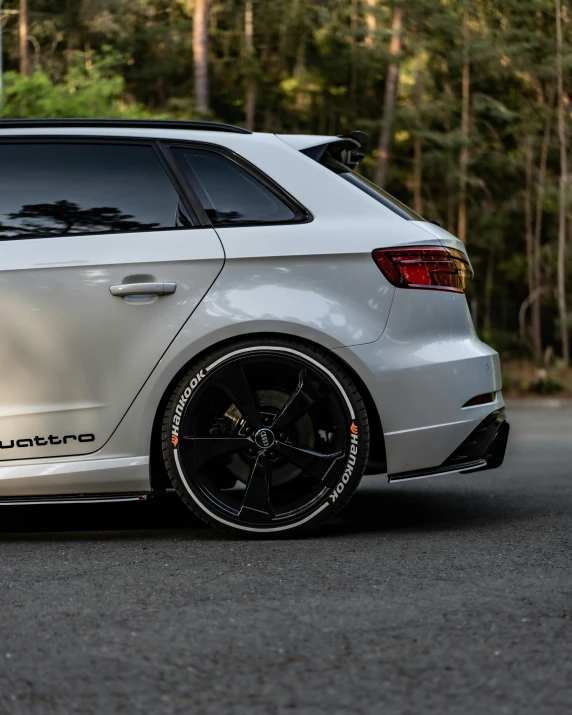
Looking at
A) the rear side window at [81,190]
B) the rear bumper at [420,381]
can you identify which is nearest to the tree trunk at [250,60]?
the rear side window at [81,190]

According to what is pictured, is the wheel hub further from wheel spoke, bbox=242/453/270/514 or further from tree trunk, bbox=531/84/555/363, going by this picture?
tree trunk, bbox=531/84/555/363

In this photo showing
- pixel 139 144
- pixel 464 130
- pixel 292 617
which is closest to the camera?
pixel 292 617

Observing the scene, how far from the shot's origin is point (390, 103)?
3269cm

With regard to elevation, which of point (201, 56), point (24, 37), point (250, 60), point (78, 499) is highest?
point (78, 499)

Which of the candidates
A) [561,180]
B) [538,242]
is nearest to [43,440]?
[561,180]

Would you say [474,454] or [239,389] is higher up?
[239,389]

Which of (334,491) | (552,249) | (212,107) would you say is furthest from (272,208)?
(212,107)

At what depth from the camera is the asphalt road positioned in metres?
2.83

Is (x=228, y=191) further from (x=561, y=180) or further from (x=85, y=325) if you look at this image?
(x=561, y=180)

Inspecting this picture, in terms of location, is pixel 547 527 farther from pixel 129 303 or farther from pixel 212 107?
pixel 212 107

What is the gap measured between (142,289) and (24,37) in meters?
30.0

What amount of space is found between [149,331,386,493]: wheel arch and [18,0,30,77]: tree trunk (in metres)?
29.2

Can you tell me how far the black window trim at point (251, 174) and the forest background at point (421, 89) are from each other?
24.1 meters

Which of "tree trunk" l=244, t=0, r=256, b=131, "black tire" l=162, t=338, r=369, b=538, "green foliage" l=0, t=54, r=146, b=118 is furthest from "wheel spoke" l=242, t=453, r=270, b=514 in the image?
"tree trunk" l=244, t=0, r=256, b=131
